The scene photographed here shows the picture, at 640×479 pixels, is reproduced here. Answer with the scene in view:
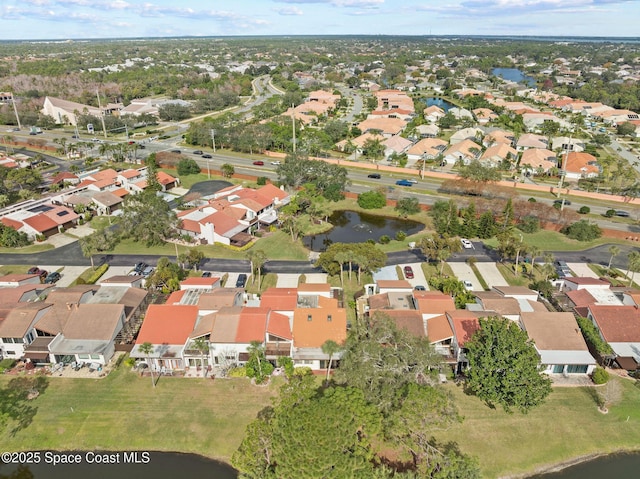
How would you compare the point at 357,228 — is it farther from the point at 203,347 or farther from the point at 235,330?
the point at 203,347

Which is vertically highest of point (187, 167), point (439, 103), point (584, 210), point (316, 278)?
point (439, 103)

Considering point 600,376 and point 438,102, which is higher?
point 438,102

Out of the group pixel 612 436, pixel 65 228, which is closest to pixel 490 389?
pixel 612 436

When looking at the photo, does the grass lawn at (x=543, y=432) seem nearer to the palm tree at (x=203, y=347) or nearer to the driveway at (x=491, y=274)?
the driveway at (x=491, y=274)

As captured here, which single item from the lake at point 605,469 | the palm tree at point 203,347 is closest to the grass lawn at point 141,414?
the palm tree at point 203,347

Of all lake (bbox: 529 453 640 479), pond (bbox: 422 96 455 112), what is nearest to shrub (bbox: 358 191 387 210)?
lake (bbox: 529 453 640 479)

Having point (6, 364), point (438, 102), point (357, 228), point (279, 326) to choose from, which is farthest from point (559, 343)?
point (438, 102)

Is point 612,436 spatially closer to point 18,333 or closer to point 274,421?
point 274,421
